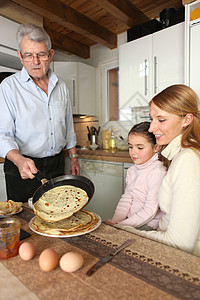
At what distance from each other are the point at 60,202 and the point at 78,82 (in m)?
2.83

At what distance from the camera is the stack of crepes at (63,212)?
791mm

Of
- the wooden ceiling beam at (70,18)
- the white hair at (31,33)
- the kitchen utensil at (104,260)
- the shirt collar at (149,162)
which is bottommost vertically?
the kitchen utensil at (104,260)

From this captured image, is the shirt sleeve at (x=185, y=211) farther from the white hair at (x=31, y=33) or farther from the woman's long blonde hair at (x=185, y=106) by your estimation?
the white hair at (x=31, y=33)

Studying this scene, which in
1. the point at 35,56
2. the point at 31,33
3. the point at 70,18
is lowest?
the point at 35,56

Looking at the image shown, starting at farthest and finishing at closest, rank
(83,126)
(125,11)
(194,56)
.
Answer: (83,126) → (125,11) → (194,56)

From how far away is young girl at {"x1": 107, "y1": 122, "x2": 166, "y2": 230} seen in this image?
1.20 metres

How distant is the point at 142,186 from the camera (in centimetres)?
136

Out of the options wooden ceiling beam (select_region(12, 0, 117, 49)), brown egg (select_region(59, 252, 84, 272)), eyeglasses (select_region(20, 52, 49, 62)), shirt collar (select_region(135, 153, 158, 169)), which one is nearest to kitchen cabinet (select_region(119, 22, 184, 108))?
wooden ceiling beam (select_region(12, 0, 117, 49))

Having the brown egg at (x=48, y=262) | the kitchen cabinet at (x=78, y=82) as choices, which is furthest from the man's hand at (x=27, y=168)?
the kitchen cabinet at (x=78, y=82)

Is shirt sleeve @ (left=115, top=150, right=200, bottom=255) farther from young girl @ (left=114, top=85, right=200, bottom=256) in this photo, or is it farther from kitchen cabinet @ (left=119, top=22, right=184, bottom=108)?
kitchen cabinet @ (left=119, top=22, right=184, bottom=108)

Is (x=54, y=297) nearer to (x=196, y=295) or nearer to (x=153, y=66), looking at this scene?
(x=196, y=295)

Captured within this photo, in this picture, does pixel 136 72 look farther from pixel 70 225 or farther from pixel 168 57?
pixel 70 225

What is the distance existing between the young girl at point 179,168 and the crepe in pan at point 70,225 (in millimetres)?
183

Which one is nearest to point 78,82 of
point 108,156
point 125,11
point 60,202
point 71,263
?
point 125,11
